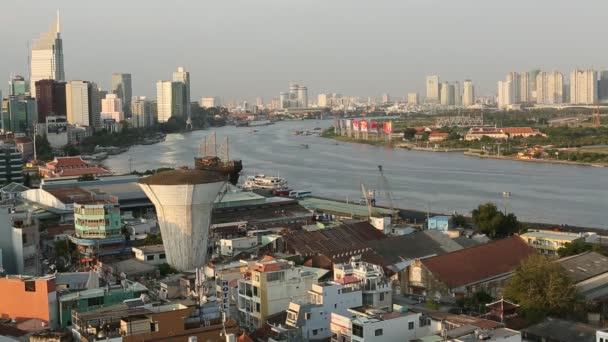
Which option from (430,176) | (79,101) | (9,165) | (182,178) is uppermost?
(79,101)

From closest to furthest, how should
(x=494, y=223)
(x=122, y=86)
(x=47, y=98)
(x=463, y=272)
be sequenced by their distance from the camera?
(x=463, y=272) < (x=494, y=223) < (x=47, y=98) < (x=122, y=86)

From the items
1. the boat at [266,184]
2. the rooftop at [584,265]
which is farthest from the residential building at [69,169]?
the rooftop at [584,265]

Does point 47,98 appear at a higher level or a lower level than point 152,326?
higher

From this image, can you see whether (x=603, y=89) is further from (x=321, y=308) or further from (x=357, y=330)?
(x=357, y=330)

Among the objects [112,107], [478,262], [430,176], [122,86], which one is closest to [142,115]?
[112,107]

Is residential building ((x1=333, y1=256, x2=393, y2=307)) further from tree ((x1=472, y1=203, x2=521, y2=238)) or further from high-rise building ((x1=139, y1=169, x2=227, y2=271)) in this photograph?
tree ((x1=472, y1=203, x2=521, y2=238))

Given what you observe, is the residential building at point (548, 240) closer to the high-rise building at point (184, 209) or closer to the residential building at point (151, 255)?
the high-rise building at point (184, 209)
